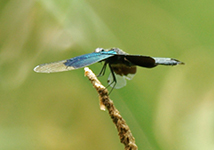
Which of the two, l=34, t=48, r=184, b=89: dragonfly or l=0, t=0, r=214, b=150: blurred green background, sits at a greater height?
l=0, t=0, r=214, b=150: blurred green background

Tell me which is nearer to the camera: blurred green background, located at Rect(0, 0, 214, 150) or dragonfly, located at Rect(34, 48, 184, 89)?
dragonfly, located at Rect(34, 48, 184, 89)

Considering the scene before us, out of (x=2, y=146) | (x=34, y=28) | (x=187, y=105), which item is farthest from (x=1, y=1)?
(x=187, y=105)

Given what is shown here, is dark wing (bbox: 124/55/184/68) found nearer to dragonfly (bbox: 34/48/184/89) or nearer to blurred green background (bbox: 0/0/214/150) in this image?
dragonfly (bbox: 34/48/184/89)

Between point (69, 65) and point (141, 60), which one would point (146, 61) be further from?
point (69, 65)

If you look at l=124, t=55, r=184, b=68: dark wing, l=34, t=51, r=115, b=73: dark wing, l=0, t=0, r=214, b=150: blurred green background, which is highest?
l=0, t=0, r=214, b=150: blurred green background

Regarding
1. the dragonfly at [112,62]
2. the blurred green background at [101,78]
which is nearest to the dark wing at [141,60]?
the dragonfly at [112,62]

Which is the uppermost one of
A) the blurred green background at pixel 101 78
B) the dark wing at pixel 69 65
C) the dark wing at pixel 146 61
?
the blurred green background at pixel 101 78

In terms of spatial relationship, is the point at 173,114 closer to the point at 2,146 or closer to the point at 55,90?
the point at 55,90

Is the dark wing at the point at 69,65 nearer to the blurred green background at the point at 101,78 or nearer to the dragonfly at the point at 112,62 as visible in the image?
the dragonfly at the point at 112,62

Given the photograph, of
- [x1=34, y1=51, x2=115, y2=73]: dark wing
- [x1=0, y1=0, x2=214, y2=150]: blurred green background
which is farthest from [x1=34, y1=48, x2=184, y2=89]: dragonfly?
[x1=0, y1=0, x2=214, y2=150]: blurred green background
